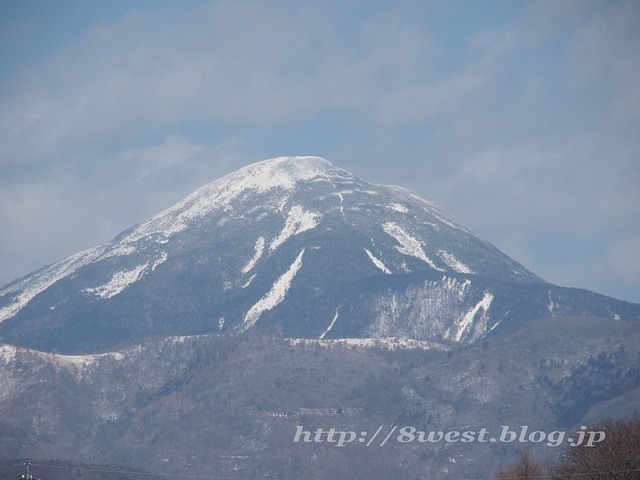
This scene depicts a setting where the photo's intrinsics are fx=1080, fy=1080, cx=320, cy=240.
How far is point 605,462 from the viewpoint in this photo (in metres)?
104

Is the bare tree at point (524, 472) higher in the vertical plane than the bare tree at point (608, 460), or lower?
lower

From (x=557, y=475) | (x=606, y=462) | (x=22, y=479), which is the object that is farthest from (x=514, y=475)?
(x=22, y=479)

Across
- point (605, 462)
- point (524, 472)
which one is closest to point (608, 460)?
point (605, 462)

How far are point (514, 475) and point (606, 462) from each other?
1990 cm

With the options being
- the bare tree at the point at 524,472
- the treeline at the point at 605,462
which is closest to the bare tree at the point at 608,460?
the treeline at the point at 605,462

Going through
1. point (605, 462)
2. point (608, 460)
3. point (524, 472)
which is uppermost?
point (608, 460)

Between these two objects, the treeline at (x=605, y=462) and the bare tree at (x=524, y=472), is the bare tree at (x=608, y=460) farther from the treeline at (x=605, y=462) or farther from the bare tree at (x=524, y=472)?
the bare tree at (x=524, y=472)

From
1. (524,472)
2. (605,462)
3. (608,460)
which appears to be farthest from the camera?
(524,472)

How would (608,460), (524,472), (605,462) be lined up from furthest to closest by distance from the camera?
(524,472) < (608,460) < (605,462)

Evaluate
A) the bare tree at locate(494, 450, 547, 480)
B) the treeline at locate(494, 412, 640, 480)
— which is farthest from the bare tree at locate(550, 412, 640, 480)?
the bare tree at locate(494, 450, 547, 480)

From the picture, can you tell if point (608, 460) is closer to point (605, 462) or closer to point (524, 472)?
point (605, 462)

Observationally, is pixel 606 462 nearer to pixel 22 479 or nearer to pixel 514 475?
pixel 514 475

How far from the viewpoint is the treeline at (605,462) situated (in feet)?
336

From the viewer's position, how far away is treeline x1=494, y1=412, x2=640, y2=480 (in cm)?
10238
